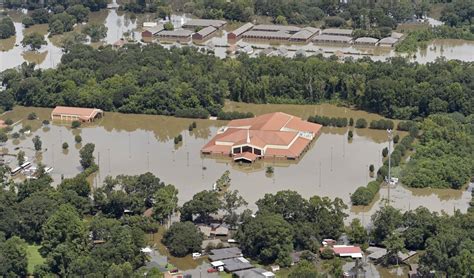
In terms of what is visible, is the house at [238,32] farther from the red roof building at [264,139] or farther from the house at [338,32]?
the red roof building at [264,139]

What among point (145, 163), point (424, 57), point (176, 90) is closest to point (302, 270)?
point (145, 163)

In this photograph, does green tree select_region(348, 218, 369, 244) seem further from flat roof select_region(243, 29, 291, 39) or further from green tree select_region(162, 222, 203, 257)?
flat roof select_region(243, 29, 291, 39)

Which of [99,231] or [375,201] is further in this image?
[375,201]

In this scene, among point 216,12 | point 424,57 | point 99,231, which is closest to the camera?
point 99,231

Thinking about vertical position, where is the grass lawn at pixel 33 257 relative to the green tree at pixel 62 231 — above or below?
below

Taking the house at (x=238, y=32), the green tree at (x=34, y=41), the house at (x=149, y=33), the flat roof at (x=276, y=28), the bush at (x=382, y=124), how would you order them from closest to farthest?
1. the bush at (x=382, y=124)
2. the green tree at (x=34, y=41)
3. the house at (x=238, y=32)
4. the house at (x=149, y=33)
5. the flat roof at (x=276, y=28)

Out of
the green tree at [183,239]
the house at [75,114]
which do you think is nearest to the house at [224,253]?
the green tree at [183,239]

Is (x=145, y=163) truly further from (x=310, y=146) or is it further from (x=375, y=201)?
(x=375, y=201)

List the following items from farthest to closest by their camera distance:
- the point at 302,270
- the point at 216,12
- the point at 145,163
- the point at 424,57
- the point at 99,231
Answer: the point at 216,12 < the point at 424,57 < the point at 145,163 < the point at 99,231 < the point at 302,270
